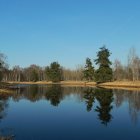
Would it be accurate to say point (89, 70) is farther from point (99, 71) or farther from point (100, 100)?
point (100, 100)

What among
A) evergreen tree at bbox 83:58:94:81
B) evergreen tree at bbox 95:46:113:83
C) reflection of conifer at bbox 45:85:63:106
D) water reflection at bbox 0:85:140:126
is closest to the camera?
water reflection at bbox 0:85:140:126

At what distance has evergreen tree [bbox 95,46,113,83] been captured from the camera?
99750 mm

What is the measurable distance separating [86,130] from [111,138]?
3.35 m

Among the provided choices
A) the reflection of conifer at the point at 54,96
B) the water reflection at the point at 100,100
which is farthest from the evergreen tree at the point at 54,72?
the water reflection at the point at 100,100

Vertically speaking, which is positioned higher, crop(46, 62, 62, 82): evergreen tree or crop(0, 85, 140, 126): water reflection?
crop(46, 62, 62, 82): evergreen tree

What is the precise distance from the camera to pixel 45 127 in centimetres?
2141

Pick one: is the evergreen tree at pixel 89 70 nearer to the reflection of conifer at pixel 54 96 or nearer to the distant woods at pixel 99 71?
the distant woods at pixel 99 71

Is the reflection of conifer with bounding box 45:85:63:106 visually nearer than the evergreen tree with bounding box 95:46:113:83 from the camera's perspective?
Yes

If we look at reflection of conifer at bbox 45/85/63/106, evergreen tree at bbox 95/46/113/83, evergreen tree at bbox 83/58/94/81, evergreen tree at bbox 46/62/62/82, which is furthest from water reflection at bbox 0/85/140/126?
evergreen tree at bbox 46/62/62/82

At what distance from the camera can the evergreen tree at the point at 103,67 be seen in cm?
9975

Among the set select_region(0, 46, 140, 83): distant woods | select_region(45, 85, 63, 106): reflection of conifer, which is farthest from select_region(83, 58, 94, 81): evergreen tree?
select_region(45, 85, 63, 106): reflection of conifer

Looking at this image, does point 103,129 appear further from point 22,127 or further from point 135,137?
point 22,127

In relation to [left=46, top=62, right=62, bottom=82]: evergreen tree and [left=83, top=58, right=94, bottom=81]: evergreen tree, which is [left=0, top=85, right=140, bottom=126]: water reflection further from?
[left=46, top=62, right=62, bottom=82]: evergreen tree

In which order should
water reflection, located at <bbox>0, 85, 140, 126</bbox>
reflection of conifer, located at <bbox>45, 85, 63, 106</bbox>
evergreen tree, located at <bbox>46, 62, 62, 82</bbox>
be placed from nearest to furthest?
water reflection, located at <bbox>0, 85, 140, 126</bbox>, reflection of conifer, located at <bbox>45, 85, 63, 106</bbox>, evergreen tree, located at <bbox>46, 62, 62, 82</bbox>
